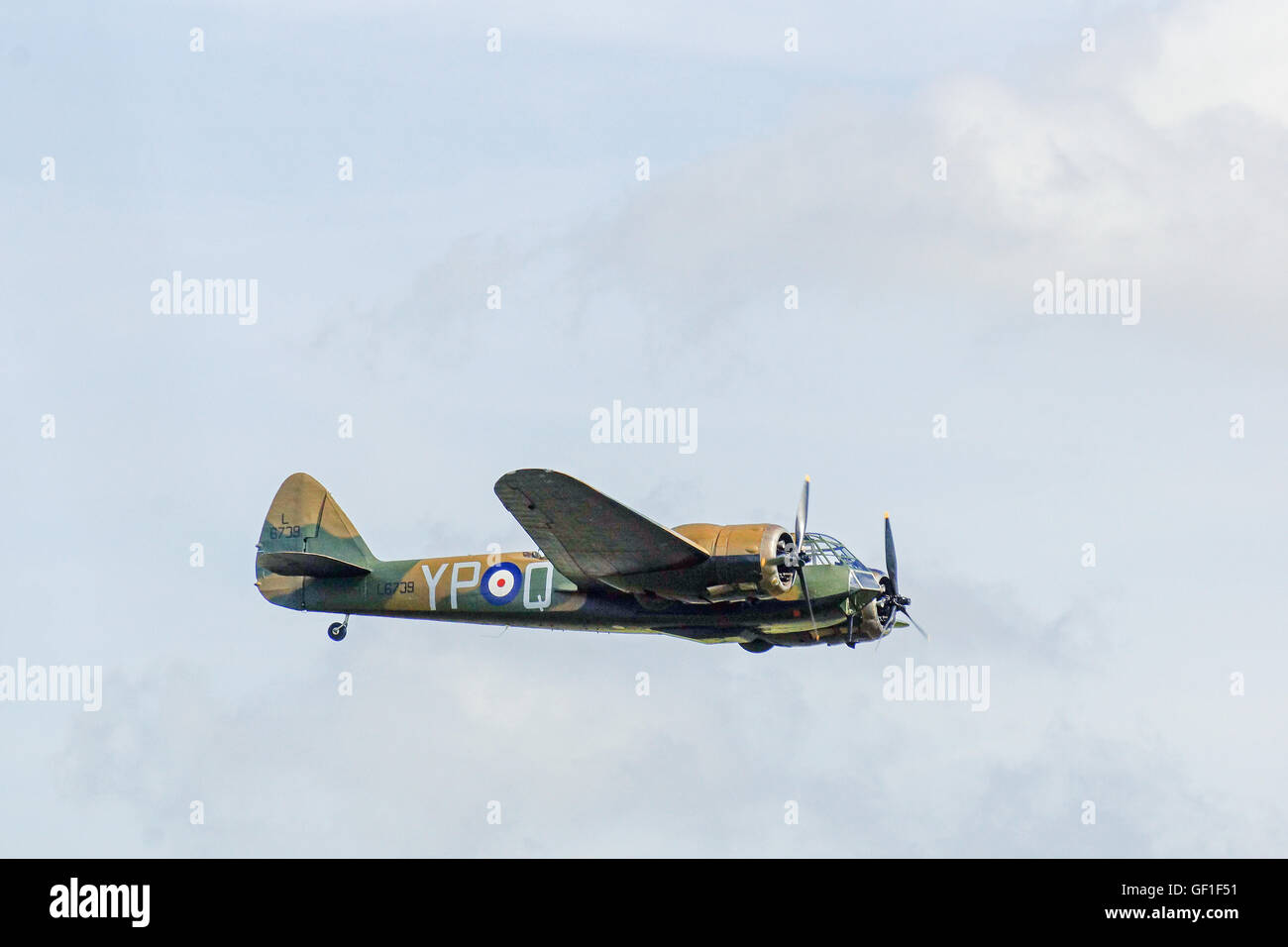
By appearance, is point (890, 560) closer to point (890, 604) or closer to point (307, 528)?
point (890, 604)

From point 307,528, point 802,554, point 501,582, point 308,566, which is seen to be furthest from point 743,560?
point 307,528

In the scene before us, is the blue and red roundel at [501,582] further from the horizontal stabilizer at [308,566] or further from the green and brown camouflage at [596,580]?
the horizontal stabilizer at [308,566]

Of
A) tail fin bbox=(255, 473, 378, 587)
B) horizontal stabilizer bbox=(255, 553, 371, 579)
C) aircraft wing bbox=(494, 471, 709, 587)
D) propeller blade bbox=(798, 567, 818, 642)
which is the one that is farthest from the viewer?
tail fin bbox=(255, 473, 378, 587)

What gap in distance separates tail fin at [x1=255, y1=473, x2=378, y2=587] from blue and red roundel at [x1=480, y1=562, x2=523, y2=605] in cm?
356

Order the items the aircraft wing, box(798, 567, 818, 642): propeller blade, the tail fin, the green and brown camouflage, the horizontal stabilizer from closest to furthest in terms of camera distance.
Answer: the aircraft wing, the green and brown camouflage, box(798, 567, 818, 642): propeller blade, the horizontal stabilizer, the tail fin

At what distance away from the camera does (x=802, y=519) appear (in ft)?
141

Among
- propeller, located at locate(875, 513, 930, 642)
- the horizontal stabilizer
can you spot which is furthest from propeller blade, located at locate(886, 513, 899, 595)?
the horizontal stabilizer

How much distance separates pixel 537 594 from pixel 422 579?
3.02m

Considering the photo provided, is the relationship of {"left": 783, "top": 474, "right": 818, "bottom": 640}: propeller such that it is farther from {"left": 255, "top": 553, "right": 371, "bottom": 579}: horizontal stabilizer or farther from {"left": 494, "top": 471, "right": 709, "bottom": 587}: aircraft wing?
{"left": 255, "top": 553, "right": 371, "bottom": 579}: horizontal stabilizer

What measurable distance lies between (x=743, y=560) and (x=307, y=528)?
42.6ft

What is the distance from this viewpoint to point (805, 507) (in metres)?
43.2

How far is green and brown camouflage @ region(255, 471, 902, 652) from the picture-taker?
136 ft

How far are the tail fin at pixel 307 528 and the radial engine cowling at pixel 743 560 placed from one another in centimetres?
947
